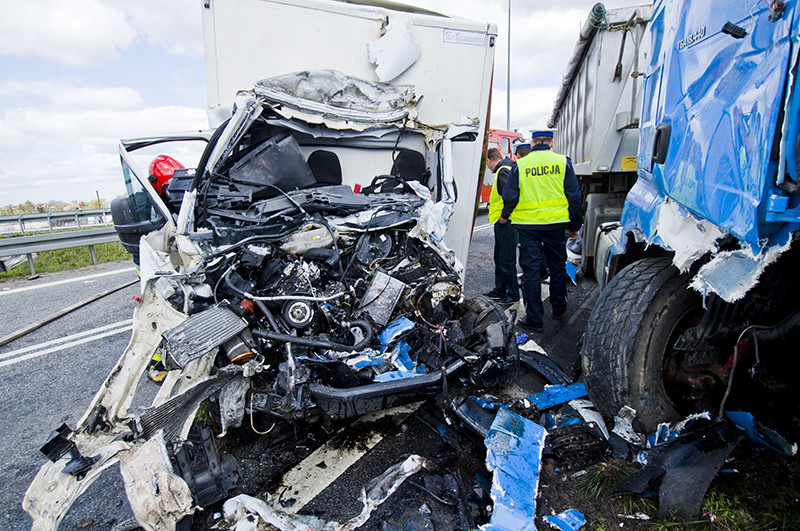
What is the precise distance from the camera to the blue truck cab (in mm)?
1308

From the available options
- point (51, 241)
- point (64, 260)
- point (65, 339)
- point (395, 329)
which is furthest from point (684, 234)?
point (64, 260)

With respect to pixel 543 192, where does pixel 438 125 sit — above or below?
above

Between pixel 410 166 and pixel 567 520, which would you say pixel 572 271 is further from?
pixel 567 520

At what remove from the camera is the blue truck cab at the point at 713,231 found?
1308 mm

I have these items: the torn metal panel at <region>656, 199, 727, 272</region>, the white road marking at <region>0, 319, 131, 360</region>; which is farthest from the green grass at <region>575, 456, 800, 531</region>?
the white road marking at <region>0, 319, 131, 360</region>

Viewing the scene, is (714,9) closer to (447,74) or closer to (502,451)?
(502,451)

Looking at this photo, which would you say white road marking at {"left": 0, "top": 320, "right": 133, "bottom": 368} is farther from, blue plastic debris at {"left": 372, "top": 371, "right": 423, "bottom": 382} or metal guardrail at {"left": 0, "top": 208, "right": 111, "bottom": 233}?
metal guardrail at {"left": 0, "top": 208, "right": 111, "bottom": 233}

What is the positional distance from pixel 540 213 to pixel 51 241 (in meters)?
7.72

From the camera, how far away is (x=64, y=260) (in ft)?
25.2

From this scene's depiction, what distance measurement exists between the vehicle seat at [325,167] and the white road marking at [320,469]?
2277mm

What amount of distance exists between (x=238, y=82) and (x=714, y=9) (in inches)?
140

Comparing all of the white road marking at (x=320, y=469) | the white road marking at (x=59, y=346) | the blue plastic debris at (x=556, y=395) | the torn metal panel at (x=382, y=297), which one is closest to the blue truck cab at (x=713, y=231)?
the blue plastic debris at (x=556, y=395)


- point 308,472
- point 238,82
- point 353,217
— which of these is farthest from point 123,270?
point 308,472

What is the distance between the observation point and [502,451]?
6.59ft
